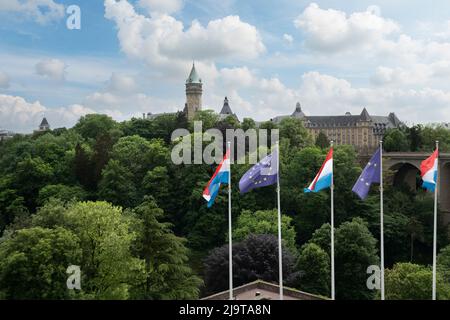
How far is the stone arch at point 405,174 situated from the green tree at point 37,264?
46.3m

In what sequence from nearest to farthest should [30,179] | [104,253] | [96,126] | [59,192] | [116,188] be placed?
[104,253] → [116,188] → [59,192] → [30,179] → [96,126]

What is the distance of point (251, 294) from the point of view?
90.3ft

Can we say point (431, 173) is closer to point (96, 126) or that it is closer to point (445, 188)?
point (445, 188)

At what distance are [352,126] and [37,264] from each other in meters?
125

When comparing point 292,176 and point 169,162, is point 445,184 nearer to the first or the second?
point 292,176

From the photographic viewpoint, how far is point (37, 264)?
24.0 meters

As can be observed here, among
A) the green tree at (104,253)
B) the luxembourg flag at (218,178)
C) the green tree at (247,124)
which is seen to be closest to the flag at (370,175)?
the luxembourg flag at (218,178)

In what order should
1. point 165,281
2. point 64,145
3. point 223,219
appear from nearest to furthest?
point 165,281 → point 223,219 → point 64,145

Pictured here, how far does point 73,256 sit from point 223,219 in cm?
2683

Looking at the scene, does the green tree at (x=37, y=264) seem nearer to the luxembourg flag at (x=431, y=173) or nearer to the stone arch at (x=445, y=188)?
the luxembourg flag at (x=431, y=173)

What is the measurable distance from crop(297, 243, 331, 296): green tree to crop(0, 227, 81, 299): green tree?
16.6 metres

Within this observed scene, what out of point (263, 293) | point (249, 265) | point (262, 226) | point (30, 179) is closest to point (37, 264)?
point (263, 293)

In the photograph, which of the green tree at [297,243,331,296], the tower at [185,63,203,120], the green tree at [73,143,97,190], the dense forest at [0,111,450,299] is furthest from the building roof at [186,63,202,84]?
the green tree at [297,243,331,296]
